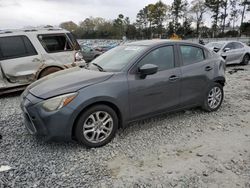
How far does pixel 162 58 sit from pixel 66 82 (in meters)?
1.65

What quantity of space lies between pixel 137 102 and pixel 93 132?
81 centimetres

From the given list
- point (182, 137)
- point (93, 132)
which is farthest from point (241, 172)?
point (93, 132)

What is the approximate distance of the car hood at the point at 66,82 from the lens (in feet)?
9.95

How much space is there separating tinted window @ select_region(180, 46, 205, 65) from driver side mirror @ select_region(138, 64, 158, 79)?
0.88 metres

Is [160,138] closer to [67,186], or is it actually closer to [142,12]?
[67,186]

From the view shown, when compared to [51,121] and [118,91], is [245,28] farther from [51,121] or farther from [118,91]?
[51,121]

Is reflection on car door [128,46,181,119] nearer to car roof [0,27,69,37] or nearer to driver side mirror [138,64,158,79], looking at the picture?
driver side mirror [138,64,158,79]

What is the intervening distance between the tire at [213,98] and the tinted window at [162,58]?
1.16 m

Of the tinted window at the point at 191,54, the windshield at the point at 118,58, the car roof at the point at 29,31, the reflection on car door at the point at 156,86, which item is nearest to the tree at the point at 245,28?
the car roof at the point at 29,31

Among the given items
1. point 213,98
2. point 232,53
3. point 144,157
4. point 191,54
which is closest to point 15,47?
point 191,54

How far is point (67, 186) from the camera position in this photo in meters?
2.47

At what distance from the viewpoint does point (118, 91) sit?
3.25 m

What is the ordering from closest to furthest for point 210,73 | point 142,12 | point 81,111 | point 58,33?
point 81,111 < point 210,73 < point 58,33 < point 142,12

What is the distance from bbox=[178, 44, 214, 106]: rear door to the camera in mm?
4000
